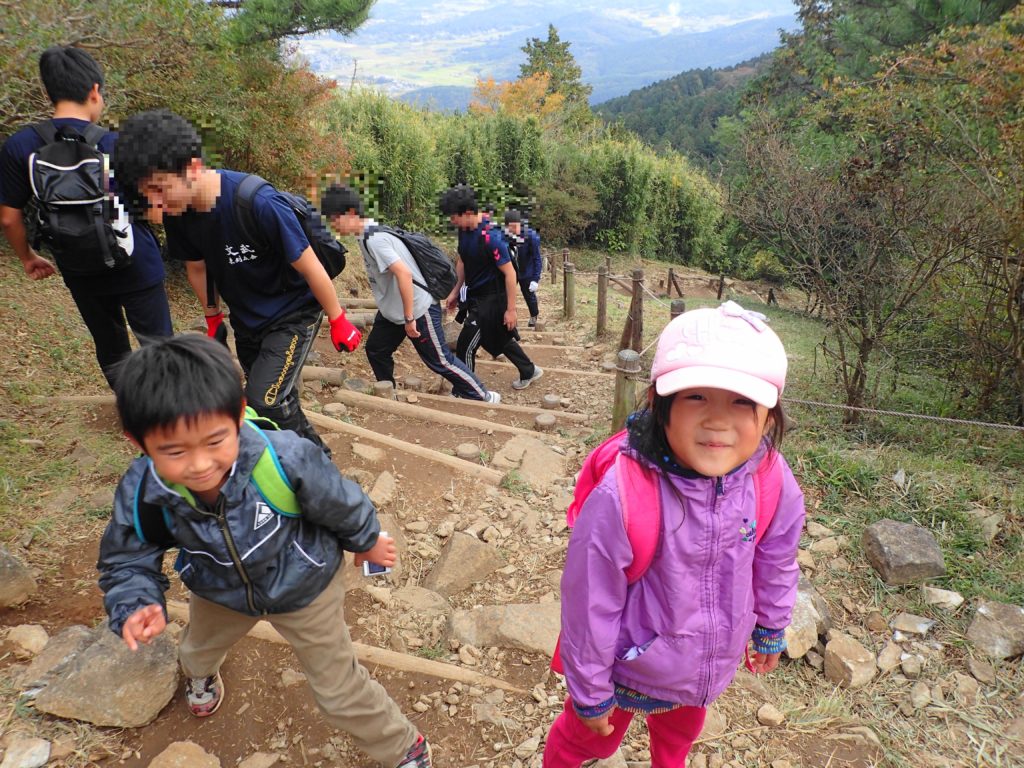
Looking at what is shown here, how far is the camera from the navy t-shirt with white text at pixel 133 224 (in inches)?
96.6

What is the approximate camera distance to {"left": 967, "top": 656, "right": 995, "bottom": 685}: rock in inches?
93.7

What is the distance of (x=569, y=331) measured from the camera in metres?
8.51

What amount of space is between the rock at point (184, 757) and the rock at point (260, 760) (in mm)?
89

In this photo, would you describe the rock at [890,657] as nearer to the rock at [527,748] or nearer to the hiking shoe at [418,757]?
the rock at [527,748]

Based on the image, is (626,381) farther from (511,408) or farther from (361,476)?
(361,476)

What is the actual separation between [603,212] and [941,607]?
20.5 metres

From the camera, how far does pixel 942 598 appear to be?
2719 millimetres

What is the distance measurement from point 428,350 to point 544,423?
1038mm

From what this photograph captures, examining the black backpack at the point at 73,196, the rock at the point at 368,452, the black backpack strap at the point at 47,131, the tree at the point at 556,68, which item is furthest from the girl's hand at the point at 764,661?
the tree at the point at 556,68

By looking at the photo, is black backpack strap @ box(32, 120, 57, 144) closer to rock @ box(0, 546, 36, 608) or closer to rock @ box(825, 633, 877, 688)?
rock @ box(0, 546, 36, 608)

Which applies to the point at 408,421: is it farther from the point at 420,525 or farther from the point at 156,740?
the point at 156,740

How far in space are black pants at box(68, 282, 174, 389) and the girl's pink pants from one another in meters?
2.39

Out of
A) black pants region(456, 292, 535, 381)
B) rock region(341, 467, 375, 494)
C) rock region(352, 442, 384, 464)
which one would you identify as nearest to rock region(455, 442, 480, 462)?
rock region(352, 442, 384, 464)

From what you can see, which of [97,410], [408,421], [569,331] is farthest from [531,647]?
[569,331]
